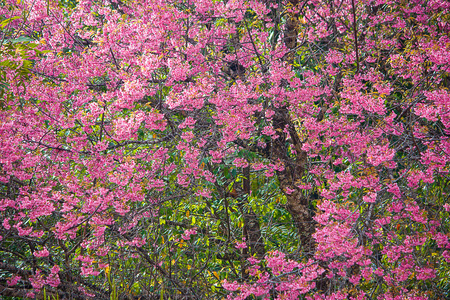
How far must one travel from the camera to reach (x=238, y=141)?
494cm

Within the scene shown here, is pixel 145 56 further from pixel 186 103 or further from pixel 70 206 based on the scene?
pixel 70 206

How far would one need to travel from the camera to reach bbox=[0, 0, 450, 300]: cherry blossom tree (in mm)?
3631

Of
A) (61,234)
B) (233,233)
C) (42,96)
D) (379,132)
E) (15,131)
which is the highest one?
(42,96)

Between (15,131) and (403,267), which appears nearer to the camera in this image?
(403,267)

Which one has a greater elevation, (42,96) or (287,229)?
(42,96)

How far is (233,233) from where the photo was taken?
539 centimetres

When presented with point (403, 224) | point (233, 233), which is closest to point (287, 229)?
point (233, 233)

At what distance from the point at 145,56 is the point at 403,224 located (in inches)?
130

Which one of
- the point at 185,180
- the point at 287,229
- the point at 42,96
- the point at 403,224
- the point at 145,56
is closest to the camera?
the point at 145,56

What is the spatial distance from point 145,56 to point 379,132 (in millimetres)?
→ 2469

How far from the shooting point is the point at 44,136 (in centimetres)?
416

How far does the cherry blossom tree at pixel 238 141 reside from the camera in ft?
11.9

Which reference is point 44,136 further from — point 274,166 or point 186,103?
point 274,166

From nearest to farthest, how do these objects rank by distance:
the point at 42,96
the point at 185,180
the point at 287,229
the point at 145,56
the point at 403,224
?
the point at 145,56 < the point at 42,96 < the point at 403,224 < the point at 185,180 < the point at 287,229
